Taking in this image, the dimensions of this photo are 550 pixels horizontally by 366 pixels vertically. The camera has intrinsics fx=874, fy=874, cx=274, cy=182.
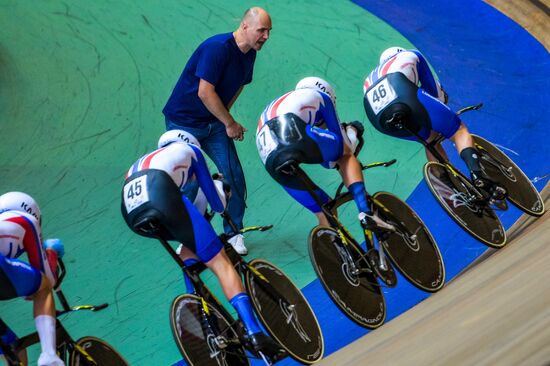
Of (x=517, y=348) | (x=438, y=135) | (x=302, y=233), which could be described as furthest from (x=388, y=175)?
(x=517, y=348)

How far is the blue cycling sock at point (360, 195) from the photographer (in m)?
4.80

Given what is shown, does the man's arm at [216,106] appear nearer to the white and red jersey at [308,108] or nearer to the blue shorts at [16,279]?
the white and red jersey at [308,108]

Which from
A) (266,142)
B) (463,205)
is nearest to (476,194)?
(463,205)

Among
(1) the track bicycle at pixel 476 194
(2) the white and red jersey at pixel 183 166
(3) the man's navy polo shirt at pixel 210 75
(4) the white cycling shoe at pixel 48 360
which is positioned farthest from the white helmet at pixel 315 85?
(4) the white cycling shoe at pixel 48 360

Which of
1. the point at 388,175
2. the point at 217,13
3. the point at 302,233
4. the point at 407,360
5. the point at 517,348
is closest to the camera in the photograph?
the point at 517,348

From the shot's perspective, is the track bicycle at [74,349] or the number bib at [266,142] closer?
the track bicycle at [74,349]

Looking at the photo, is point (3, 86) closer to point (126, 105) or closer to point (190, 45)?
point (126, 105)

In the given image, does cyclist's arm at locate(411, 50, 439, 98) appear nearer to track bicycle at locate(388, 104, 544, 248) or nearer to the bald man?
track bicycle at locate(388, 104, 544, 248)

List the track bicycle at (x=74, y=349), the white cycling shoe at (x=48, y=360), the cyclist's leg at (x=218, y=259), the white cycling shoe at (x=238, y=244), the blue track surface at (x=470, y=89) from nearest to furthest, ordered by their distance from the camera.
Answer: the white cycling shoe at (x=48, y=360) < the track bicycle at (x=74, y=349) < the cyclist's leg at (x=218, y=259) < the blue track surface at (x=470, y=89) < the white cycling shoe at (x=238, y=244)

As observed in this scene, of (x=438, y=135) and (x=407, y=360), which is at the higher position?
(x=407, y=360)

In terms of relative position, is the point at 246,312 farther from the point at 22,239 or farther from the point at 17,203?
the point at 17,203

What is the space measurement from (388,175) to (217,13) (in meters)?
3.80

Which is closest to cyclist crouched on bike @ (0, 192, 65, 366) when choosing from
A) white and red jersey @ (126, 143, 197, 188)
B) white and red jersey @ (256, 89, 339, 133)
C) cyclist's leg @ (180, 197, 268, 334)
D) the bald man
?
white and red jersey @ (126, 143, 197, 188)

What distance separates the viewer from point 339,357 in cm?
403
